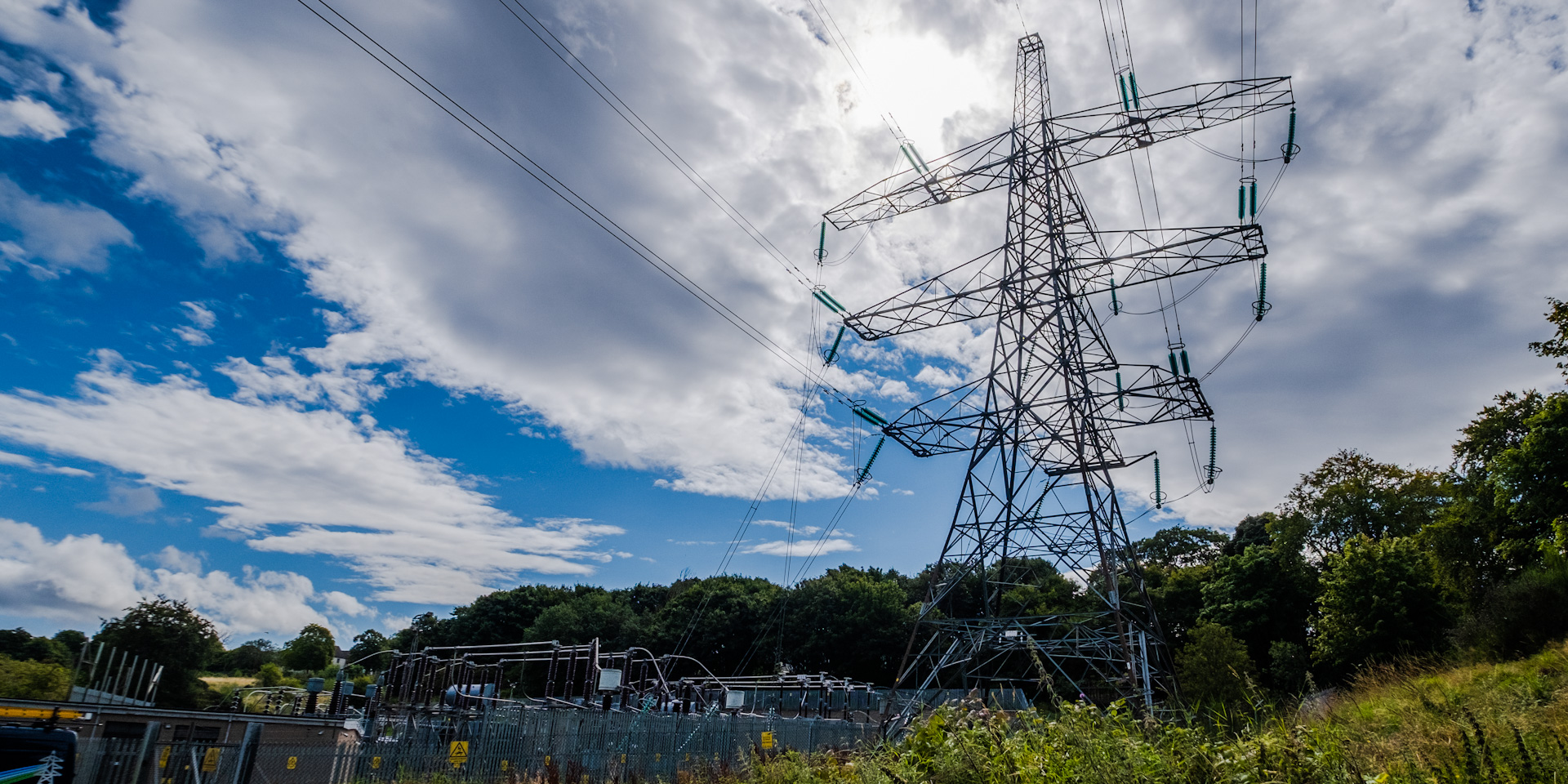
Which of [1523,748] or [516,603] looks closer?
[1523,748]

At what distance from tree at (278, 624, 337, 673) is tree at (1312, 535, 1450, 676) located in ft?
279

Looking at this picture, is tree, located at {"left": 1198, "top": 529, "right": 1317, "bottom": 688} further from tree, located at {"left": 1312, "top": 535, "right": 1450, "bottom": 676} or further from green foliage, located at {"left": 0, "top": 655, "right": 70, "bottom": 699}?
green foliage, located at {"left": 0, "top": 655, "right": 70, "bottom": 699}

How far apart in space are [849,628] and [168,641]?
3974cm

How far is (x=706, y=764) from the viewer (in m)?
13.1

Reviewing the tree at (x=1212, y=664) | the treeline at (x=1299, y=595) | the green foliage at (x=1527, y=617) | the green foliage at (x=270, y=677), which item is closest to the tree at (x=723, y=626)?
the treeline at (x=1299, y=595)

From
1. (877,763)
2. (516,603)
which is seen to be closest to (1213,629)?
(877,763)

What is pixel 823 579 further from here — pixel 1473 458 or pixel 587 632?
pixel 1473 458

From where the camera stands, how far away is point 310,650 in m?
76.6

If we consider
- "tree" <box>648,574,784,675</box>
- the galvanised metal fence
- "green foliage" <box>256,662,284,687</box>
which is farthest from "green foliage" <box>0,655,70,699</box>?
"tree" <box>648,574,784,675</box>

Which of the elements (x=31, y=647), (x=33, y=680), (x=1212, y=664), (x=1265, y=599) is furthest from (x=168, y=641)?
(x=1265, y=599)

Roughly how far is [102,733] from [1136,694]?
846 inches

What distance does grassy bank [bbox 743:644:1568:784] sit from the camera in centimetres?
374

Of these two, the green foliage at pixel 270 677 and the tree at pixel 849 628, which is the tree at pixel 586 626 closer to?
the tree at pixel 849 628

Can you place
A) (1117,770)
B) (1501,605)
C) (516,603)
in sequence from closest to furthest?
(1117,770) < (1501,605) < (516,603)
